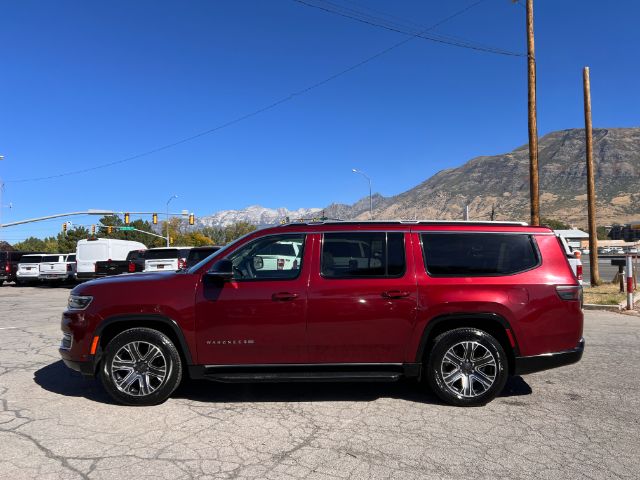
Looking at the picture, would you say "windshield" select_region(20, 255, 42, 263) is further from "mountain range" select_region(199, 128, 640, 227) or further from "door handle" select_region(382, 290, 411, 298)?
"mountain range" select_region(199, 128, 640, 227)

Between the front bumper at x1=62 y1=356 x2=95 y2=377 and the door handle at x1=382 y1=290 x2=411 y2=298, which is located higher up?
the door handle at x1=382 y1=290 x2=411 y2=298

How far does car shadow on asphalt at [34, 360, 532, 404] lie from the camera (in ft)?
16.9

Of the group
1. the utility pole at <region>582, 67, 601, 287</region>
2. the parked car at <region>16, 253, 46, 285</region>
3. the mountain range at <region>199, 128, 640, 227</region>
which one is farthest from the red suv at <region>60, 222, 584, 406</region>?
the mountain range at <region>199, 128, 640, 227</region>

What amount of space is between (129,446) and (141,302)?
1.40 m

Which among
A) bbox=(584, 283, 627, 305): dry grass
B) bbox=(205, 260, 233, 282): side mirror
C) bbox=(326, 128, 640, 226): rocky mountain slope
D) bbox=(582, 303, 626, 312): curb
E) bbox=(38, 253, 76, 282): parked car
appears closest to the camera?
bbox=(205, 260, 233, 282): side mirror

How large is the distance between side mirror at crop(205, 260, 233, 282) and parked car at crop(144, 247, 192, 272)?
9.45m

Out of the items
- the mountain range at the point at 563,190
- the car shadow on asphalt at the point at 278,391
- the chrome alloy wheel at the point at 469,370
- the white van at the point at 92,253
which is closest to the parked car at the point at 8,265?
the white van at the point at 92,253

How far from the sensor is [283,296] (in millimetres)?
4742

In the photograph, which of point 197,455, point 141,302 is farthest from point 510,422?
point 141,302

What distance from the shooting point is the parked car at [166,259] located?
15.3 meters

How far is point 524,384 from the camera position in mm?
5660

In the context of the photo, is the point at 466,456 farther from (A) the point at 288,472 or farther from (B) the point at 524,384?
(B) the point at 524,384

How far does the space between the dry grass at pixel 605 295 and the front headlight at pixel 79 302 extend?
12131 mm

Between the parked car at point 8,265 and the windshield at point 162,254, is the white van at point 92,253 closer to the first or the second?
the parked car at point 8,265
